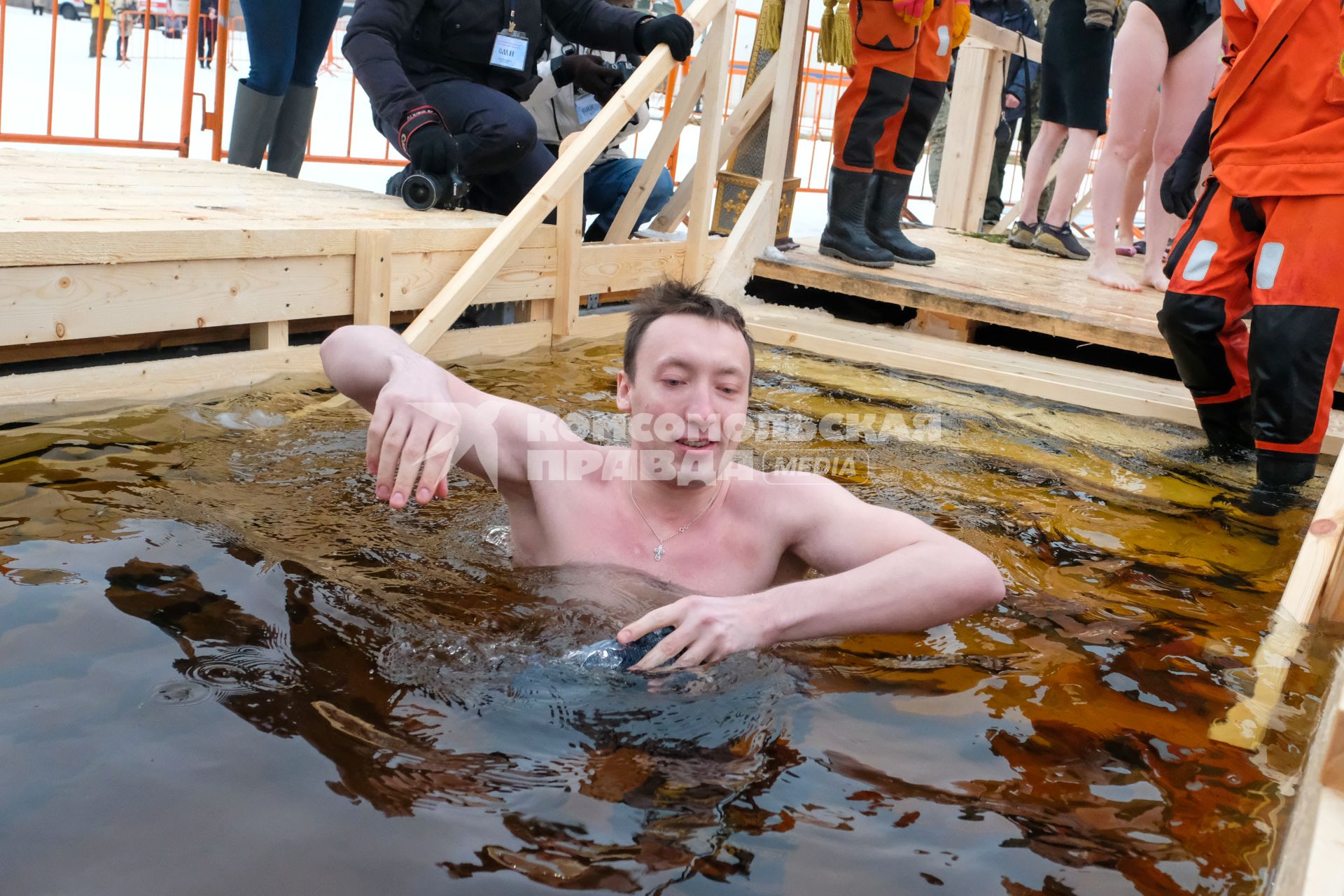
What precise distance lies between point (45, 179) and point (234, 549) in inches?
102

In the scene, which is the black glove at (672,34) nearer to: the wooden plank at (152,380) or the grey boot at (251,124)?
the wooden plank at (152,380)

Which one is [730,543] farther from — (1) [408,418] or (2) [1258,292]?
(2) [1258,292]

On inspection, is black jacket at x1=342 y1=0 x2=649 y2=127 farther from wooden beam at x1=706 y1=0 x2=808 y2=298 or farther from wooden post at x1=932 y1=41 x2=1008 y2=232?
wooden post at x1=932 y1=41 x2=1008 y2=232

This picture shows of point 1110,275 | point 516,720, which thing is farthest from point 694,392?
point 1110,275

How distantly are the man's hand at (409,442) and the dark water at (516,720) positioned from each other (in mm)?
356

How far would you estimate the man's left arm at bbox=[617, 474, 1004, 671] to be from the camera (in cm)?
206

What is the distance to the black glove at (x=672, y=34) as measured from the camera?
5.16 m

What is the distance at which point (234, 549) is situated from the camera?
2.72 meters

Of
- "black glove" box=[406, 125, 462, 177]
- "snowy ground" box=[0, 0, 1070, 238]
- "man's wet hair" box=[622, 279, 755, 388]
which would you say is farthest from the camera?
"snowy ground" box=[0, 0, 1070, 238]

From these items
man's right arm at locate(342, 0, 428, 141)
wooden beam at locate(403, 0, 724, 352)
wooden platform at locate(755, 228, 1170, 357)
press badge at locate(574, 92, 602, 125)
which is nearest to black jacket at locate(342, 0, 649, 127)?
man's right arm at locate(342, 0, 428, 141)

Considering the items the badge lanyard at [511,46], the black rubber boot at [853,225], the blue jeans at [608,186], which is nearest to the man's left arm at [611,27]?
the badge lanyard at [511,46]

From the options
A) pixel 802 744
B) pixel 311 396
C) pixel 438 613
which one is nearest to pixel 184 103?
pixel 311 396

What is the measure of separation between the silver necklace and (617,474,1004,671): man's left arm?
177 millimetres

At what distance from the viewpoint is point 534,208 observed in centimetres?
465
